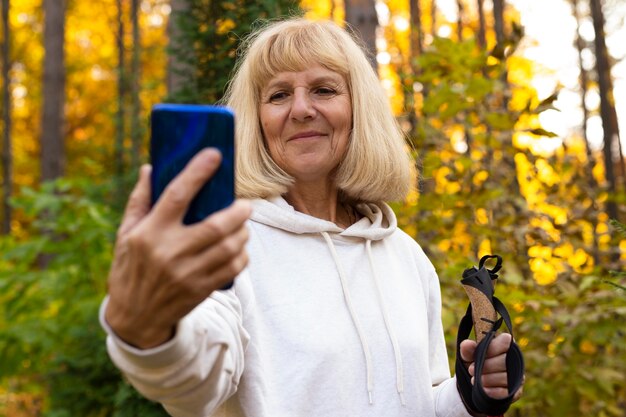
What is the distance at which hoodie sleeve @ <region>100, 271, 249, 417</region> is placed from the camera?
1.22 meters

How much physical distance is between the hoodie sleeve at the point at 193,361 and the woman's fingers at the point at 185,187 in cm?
22

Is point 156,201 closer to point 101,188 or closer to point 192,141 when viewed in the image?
point 192,141

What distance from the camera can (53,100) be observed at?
48.3 ft

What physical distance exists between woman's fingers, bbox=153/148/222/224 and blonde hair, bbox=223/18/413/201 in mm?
995

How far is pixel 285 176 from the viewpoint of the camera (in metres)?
2.19

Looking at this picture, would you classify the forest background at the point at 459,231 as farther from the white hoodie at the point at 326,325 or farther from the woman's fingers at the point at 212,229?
the woman's fingers at the point at 212,229

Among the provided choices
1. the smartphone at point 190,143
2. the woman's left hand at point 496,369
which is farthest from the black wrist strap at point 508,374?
the smartphone at point 190,143

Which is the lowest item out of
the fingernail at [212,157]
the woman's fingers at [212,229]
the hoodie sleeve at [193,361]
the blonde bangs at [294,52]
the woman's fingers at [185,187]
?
the hoodie sleeve at [193,361]

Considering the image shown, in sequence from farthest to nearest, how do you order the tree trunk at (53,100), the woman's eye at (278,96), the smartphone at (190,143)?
the tree trunk at (53,100) → the woman's eye at (278,96) → the smartphone at (190,143)

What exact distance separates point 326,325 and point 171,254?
94 cm

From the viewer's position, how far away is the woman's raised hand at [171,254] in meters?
1.07

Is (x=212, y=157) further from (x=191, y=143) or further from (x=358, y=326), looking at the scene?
(x=358, y=326)

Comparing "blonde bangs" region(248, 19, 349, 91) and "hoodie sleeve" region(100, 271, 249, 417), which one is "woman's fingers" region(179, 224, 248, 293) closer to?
"hoodie sleeve" region(100, 271, 249, 417)

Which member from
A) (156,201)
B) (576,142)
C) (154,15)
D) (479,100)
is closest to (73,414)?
(479,100)
